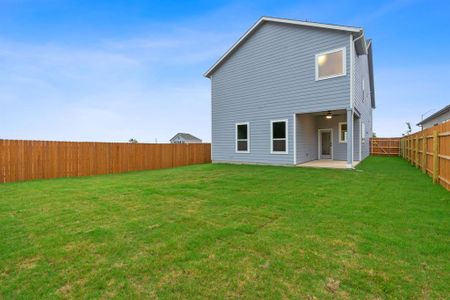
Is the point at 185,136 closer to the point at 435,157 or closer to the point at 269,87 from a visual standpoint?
the point at 269,87

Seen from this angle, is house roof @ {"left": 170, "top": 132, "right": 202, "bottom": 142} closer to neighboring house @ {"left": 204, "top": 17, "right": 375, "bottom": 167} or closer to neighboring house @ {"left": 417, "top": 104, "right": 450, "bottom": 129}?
neighboring house @ {"left": 204, "top": 17, "right": 375, "bottom": 167}

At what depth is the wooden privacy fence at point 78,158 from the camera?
9609 mm

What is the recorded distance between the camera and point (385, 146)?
71.3 feet

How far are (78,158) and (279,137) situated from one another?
9.86 meters

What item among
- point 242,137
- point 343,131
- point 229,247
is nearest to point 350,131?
point 343,131

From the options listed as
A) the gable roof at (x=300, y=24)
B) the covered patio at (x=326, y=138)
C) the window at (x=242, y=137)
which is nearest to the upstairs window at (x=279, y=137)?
the covered patio at (x=326, y=138)

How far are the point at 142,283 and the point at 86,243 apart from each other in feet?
4.59

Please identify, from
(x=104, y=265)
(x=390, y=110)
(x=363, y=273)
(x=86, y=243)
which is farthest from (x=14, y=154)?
(x=390, y=110)

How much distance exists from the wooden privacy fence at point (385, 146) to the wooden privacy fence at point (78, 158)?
17.1m

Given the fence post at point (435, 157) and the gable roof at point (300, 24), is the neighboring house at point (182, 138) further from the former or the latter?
the fence post at point (435, 157)

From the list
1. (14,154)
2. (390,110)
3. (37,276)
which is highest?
(390,110)

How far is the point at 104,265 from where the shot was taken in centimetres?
262

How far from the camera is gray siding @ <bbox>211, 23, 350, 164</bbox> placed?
35.8 feet

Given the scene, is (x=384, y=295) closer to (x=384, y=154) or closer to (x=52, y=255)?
(x=52, y=255)
